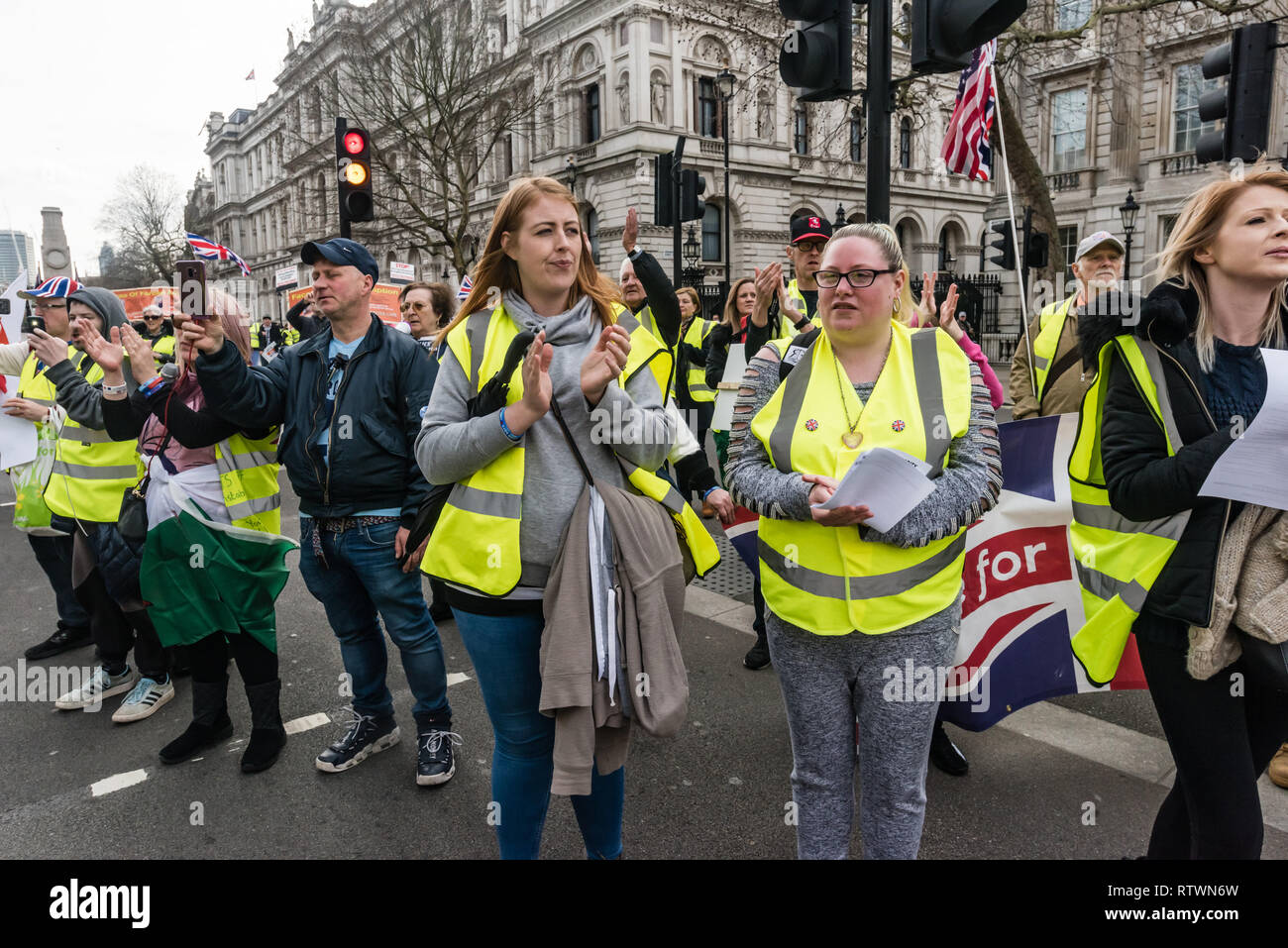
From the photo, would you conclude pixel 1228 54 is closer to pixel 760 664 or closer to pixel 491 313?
pixel 760 664

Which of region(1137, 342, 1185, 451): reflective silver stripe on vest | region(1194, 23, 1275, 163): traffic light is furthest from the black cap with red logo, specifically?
region(1194, 23, 1275, 163): traffic light

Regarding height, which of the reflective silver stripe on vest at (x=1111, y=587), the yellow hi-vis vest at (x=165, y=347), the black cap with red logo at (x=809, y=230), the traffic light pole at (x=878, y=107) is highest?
the traffic light pole at (x=878, y=107)

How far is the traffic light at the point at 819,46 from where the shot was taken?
4.47 metres

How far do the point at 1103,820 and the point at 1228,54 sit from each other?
241 inches

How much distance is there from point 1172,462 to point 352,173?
8.00 m

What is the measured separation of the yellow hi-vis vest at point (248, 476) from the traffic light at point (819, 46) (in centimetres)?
322

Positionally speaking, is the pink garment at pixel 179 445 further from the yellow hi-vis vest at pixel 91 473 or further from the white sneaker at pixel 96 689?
the white sneaker at pixel 96 689

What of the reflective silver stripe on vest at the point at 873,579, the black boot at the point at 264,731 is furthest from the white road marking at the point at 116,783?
the reflective silver stripe on vest at the point at 873,579

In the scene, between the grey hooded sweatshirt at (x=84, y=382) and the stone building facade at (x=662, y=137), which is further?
the stone building facade at (x=662, y=137)

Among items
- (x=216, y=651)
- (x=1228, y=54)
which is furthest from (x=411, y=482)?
(x=1228, y=54)

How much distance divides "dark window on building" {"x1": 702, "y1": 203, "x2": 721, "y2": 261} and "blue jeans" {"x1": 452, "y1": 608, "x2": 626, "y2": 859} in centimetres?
3642

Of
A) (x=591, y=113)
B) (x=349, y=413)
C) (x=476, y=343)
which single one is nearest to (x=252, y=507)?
(x=349, y=413)

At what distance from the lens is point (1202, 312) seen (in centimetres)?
212

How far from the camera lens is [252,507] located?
3.83 meters
